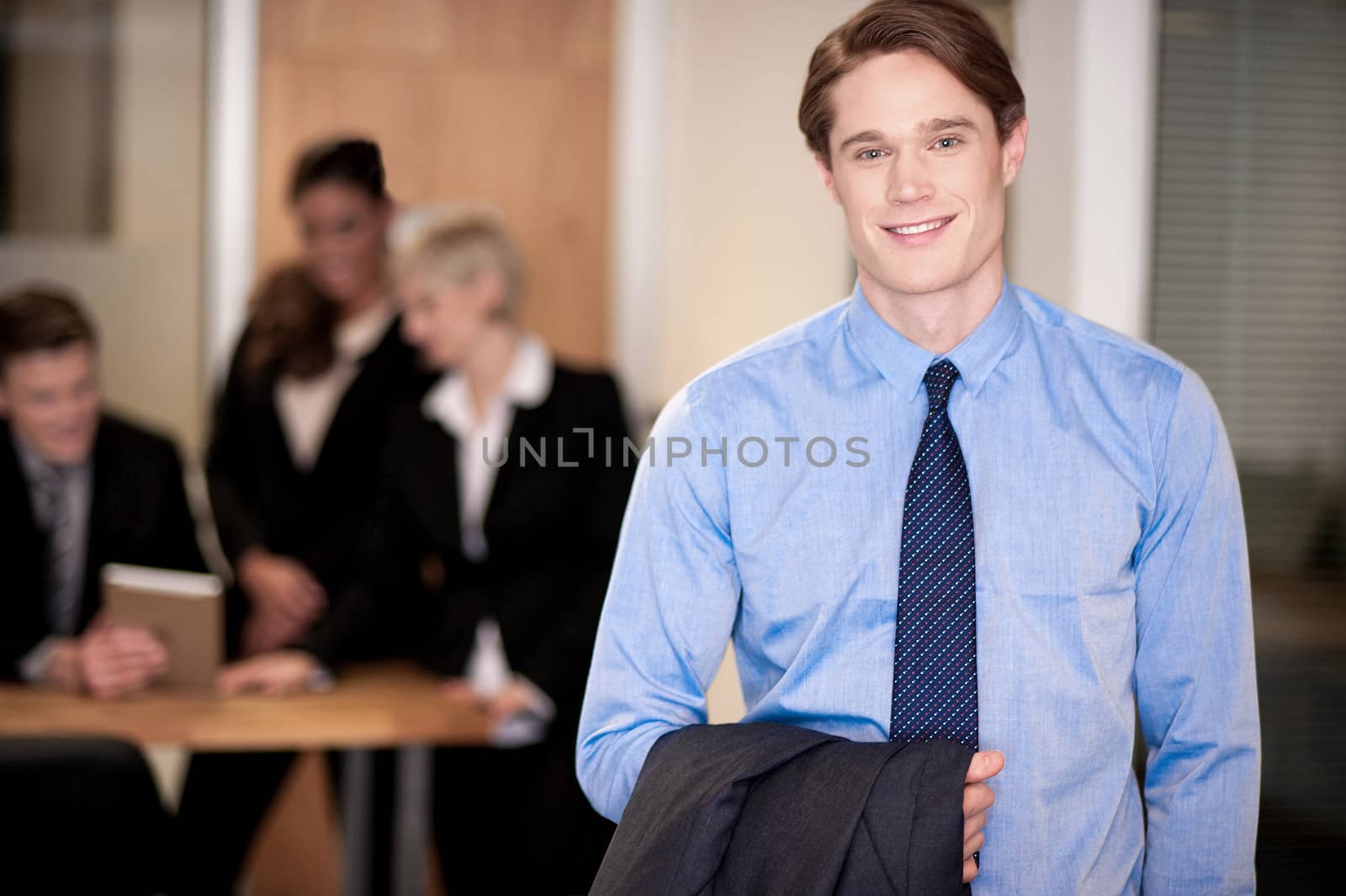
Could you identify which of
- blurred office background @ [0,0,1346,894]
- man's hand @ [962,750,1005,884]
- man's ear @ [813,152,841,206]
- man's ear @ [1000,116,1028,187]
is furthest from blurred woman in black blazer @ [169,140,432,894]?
man's hand @ [962,750,1005,884]

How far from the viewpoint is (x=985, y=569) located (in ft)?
3.71

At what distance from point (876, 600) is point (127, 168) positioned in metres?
2.68

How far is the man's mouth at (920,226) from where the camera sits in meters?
1.09

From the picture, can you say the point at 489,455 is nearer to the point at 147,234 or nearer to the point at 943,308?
the point at 943,308

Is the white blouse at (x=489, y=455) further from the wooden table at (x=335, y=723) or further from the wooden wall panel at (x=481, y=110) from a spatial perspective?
the wooden wall panel at (x=481, y=110)

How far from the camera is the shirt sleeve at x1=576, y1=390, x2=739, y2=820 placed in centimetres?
114

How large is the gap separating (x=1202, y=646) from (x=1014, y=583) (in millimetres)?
166

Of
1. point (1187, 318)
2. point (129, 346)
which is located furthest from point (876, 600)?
point (129, 346)

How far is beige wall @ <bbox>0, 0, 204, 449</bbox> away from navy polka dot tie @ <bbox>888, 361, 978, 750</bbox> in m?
2.59

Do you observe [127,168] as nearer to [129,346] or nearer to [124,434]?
[129,346]

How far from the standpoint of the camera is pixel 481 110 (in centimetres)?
329

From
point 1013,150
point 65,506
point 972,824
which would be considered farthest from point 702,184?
point 65,506

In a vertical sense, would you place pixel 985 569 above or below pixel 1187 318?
below

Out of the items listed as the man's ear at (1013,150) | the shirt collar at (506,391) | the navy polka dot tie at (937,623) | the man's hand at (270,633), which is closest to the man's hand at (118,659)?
the man's hand at (270,633)
